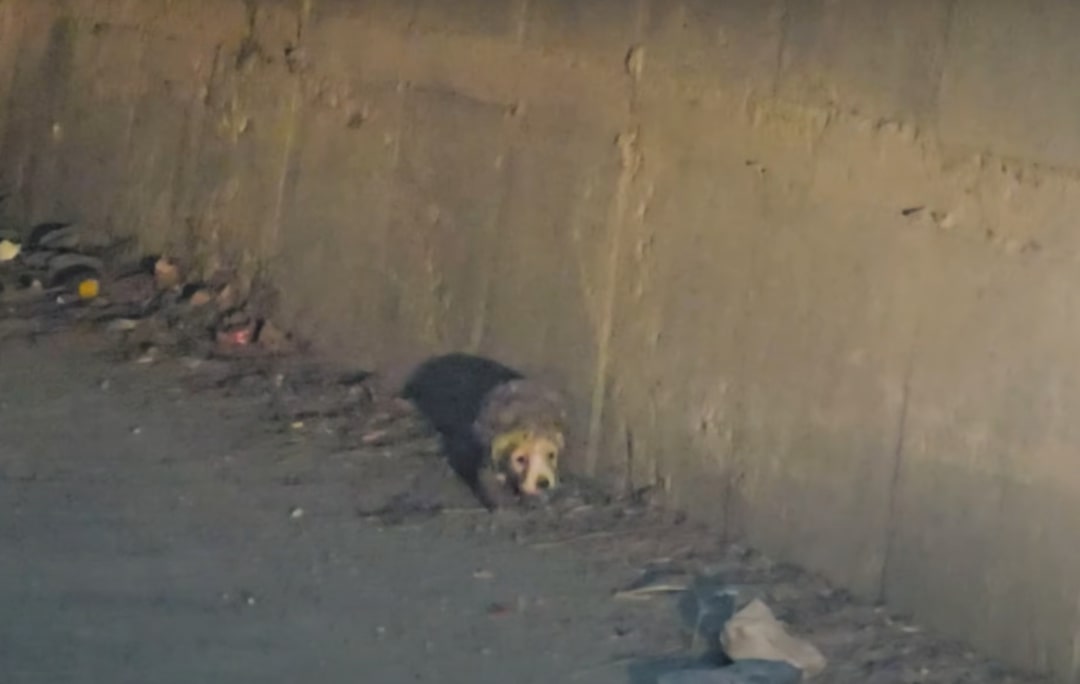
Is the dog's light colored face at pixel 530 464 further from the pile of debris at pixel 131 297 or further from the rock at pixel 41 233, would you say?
the rock at pixel 41 233

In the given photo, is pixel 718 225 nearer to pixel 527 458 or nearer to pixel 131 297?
pixel 527 458

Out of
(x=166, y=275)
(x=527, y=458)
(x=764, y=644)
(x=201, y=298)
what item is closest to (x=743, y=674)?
(x=764, y=644)

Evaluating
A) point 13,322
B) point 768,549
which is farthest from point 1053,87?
point 13,322

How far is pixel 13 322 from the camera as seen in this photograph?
664 centimetres

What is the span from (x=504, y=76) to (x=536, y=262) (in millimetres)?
617

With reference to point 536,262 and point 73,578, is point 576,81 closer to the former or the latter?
point 536,262

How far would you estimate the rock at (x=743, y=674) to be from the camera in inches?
163

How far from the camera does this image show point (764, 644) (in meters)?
4.33

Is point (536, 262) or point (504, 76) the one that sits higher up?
point (504, 76)

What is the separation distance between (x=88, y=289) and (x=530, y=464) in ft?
7.59

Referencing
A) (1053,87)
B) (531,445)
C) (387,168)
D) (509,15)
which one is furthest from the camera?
(387,168)

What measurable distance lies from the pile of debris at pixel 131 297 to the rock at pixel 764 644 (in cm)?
260

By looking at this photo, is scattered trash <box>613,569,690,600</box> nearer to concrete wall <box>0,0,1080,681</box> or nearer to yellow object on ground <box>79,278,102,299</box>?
concrete wall <box>0,0,1080,681</box>

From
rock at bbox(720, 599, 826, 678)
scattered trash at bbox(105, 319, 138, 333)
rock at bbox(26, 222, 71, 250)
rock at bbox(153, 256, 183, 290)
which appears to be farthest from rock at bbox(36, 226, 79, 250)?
rock at bbox(720, 599, 826, 678)
